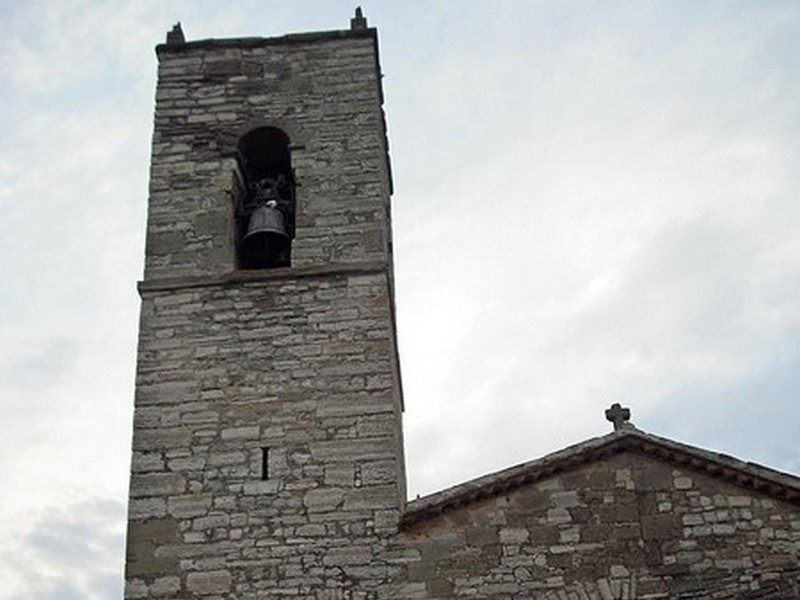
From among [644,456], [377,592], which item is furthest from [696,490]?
[377,592]

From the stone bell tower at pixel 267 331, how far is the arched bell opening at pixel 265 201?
2 cm

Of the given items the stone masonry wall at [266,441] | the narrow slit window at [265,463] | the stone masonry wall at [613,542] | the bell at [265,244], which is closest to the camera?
the stone masonry wall at [613,542]

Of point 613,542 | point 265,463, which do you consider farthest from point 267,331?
point 613,542

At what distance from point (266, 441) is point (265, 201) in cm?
299

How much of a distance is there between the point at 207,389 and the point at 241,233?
6.70ft

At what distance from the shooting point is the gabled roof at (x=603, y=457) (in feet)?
31.8

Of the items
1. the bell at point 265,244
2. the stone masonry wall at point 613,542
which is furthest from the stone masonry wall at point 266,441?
the bell at point 265,244

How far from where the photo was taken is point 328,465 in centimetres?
1012

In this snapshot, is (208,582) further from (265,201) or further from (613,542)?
(265,201)

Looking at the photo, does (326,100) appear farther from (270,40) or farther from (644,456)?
(644,456)

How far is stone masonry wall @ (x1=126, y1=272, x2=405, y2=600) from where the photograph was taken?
962cm

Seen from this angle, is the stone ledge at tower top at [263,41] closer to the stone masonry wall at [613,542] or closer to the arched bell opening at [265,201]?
the arched bell opening at [265,201]

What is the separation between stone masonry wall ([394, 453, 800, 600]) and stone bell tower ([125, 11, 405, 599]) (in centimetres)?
61

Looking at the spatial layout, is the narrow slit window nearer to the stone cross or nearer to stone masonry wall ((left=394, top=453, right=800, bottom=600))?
stone masonry wall ((left=394, top=453, right=800, bottom=600))
